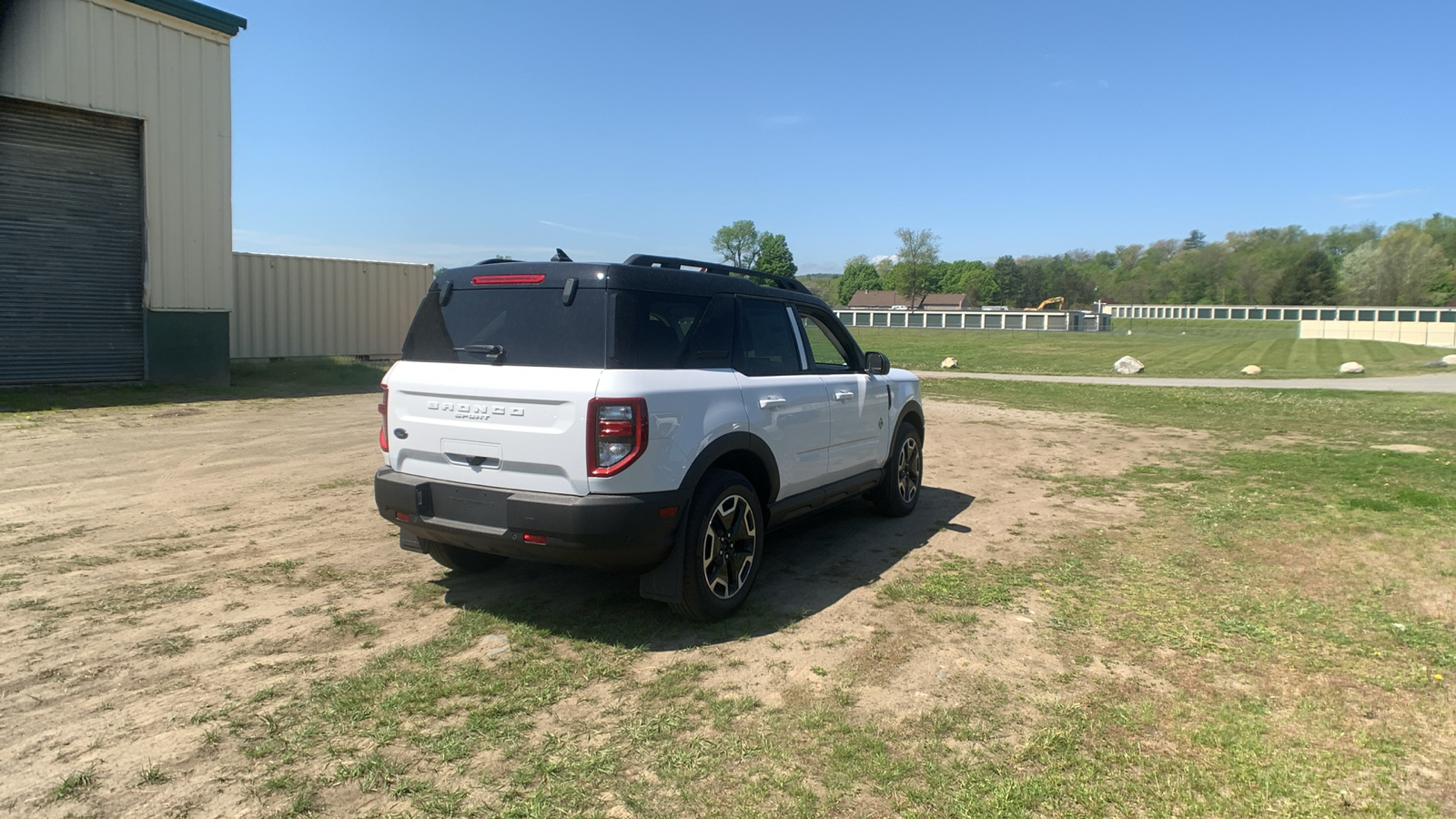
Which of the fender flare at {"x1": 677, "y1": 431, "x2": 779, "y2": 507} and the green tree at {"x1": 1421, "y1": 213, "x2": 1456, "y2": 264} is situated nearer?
the fender flare at {"x1": 677, "y1": 431, "x2": 779, "y2": 507}

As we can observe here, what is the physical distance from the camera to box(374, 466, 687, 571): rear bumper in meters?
4.04

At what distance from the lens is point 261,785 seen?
299 cm

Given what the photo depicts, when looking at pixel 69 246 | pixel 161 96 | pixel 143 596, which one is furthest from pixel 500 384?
pixel 161 96

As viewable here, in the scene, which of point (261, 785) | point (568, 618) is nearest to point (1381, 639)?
point (568, 618)

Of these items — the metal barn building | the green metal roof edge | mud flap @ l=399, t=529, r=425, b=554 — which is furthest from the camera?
the green metal roof edge

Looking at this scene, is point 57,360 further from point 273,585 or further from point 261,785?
point 261,785

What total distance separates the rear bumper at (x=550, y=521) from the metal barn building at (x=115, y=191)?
14.3 m

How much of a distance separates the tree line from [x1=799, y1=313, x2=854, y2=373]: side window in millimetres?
71668

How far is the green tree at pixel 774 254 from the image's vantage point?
104 meters

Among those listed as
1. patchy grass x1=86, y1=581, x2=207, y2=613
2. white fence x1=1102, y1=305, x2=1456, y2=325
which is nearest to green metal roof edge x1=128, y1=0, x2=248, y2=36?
patchy grass x1=86, y1=581, x2=207, y2=613

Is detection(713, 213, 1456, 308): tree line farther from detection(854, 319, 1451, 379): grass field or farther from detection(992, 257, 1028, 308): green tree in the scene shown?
detection(854, 319, 1451, 379): grass field

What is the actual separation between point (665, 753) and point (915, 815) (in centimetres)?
98

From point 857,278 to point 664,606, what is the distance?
A: 14572 cm

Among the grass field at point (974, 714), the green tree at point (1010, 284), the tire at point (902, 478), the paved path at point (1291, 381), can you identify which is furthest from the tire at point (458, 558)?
the green tree at point (1010, 284)
